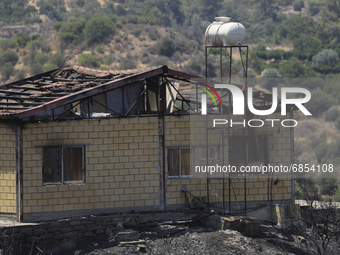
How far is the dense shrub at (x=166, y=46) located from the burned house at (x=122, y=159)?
198ft

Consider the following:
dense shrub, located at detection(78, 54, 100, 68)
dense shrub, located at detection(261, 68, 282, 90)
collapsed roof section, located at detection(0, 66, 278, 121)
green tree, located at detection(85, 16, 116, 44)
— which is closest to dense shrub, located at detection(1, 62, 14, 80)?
dense shrub, located at detection(78, 54, 100, 68)

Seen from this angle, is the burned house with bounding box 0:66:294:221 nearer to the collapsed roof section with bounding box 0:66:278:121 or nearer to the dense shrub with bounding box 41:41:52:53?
the collapsed roof section with bounding box 0:66:278:121

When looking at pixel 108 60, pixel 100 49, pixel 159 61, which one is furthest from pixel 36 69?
pixel 159 61

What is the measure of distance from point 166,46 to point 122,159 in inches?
2468

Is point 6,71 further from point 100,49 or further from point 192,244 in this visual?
point 192,244

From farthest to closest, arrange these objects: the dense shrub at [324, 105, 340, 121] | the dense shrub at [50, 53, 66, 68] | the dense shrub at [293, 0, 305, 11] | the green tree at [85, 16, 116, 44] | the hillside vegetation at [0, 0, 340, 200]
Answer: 1. the dense shrub at [293, 0, 305, 11]
2. the green tree at [85, 16, 116, 44]
3. the dense shrub at [50, 53, 66, 68]
4. the hillside vegetation at [0, 0, 340, 200]
5. the dense shrub at [324, 105, 340, 121]

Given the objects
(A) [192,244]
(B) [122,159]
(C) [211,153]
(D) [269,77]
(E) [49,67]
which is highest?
(E) [49,67]

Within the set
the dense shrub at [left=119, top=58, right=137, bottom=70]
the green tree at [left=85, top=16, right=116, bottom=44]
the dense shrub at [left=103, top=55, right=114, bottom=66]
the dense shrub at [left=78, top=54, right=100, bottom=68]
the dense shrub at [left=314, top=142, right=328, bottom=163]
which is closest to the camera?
the dense shrub at [left=314, top=142, right=328, bottom=163]

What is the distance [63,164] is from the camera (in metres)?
18.5

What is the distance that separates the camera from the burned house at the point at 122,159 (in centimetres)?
1817

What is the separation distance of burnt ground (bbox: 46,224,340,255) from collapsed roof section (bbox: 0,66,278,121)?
4.56m

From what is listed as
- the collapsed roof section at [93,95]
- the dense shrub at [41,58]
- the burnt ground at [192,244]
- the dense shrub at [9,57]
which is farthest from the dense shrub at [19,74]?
the burnt ground at [192,244]

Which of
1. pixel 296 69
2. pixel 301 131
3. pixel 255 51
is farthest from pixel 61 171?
pixel 255 51

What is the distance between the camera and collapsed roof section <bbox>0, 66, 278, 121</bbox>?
60.3 feet
